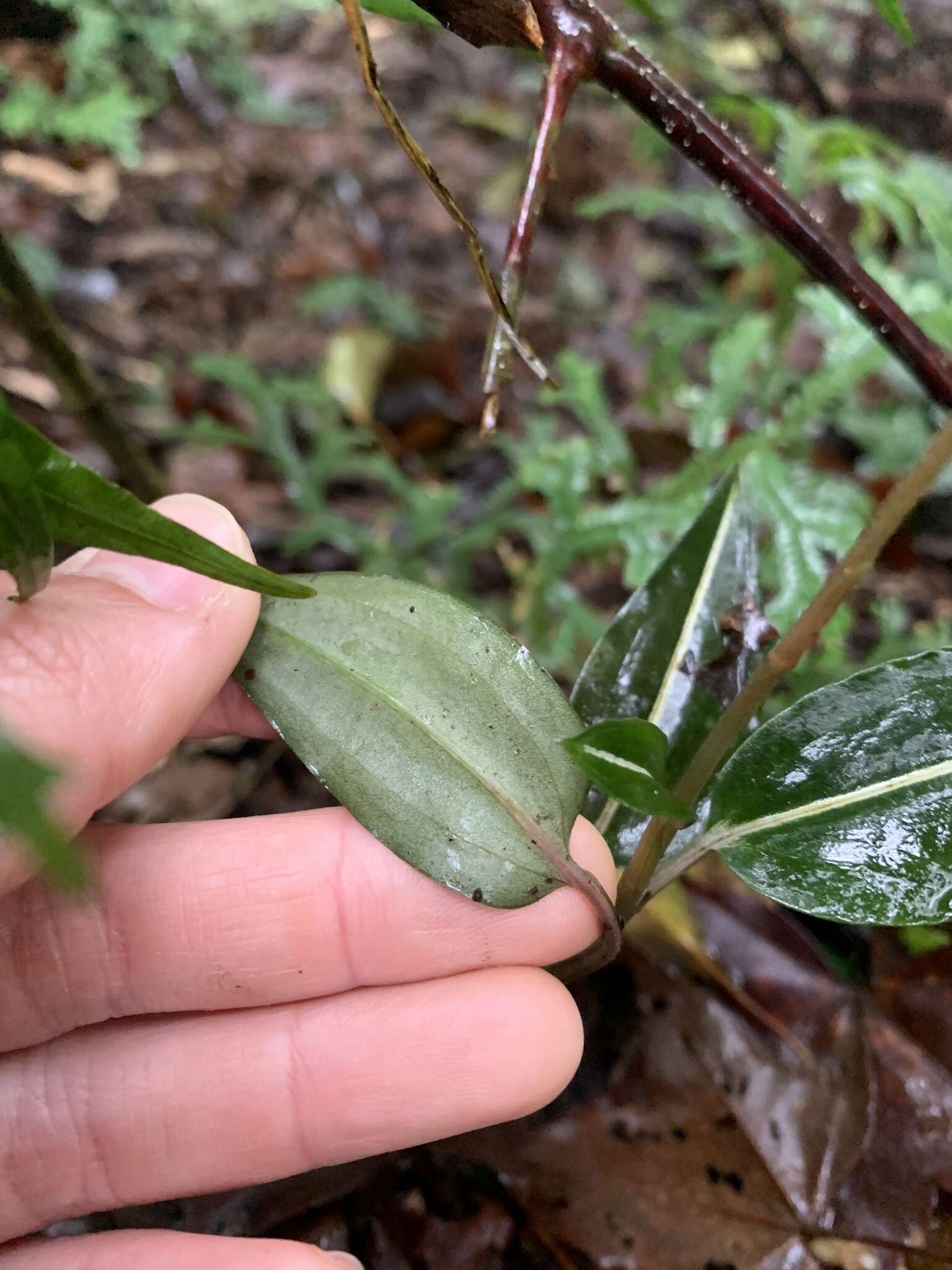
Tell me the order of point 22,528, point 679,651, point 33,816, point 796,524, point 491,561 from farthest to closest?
point 491,561, point 796,524, point 679,651, point 22,528, point 33,816

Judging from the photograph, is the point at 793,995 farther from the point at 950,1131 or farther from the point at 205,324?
the point at 205,324

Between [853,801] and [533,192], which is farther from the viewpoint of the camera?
[853,801]

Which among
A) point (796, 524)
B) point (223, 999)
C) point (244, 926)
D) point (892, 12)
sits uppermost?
point (892, 12)

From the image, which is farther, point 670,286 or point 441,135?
point 441,135

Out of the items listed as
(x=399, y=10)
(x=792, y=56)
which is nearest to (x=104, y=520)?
(x=399, y=10)

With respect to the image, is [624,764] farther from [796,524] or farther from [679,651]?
[796,524]

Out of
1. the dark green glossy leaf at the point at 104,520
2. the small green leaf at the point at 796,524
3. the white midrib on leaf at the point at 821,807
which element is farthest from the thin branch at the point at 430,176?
the small green leaf at the point at 796,524

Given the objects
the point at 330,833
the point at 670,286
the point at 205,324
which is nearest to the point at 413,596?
the point at 330,833
